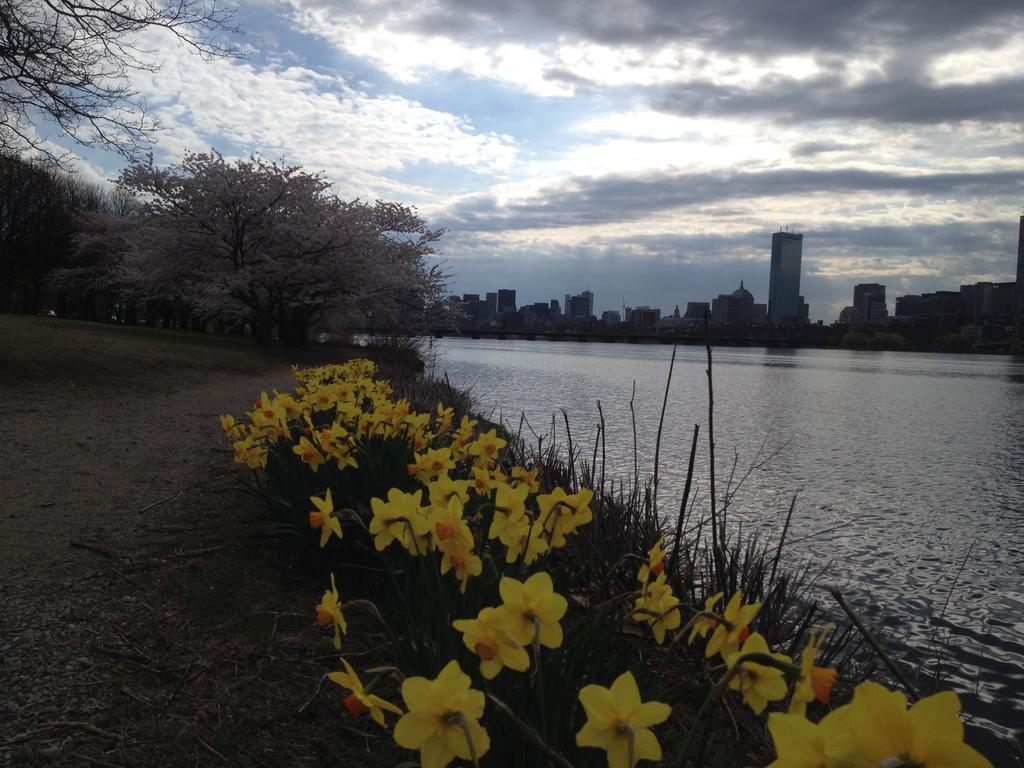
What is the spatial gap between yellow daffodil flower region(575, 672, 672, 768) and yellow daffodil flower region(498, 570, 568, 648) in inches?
8.1

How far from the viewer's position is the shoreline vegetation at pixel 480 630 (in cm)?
102

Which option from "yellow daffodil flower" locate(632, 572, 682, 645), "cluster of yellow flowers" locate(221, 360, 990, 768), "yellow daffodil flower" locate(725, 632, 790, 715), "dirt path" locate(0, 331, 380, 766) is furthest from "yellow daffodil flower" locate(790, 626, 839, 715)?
"dirt path" locate(0, 331, 380, 766)

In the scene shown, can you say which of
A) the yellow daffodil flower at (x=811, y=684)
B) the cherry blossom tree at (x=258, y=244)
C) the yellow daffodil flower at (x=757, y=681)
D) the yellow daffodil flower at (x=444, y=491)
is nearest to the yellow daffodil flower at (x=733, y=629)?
the yellow daffodil flower at (x=757, y=681)

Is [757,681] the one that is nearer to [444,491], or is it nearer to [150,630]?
[444,491]

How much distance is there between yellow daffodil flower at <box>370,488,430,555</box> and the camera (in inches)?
71.1

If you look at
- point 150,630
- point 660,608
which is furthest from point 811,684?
point 150,630

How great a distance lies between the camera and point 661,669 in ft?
9.04

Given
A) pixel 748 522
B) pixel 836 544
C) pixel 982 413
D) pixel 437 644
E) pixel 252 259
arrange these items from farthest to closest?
1. pixel 252 259
2. pixel 982 413
3. pixel 748 522
4. pixel 836 544
5. pixel 437 644

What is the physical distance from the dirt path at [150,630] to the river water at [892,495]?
7.81ft

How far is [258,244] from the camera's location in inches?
958

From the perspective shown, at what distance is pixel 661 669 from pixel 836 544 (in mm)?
4062

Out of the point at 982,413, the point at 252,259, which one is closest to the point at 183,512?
the point at 982,413

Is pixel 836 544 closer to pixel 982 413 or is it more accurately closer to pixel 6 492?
pixel 6 492

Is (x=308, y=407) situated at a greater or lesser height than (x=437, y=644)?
greater
